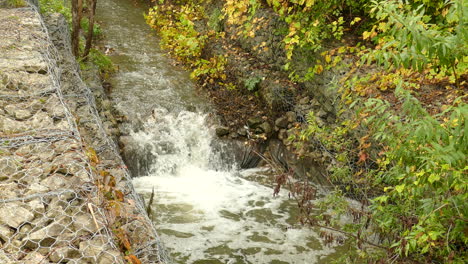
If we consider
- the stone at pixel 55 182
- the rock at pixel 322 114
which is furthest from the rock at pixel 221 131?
the stone at pixel 55 182

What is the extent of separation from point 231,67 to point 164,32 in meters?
2.91

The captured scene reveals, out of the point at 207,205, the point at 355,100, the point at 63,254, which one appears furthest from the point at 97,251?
the point at 207,205

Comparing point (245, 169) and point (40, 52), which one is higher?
point (40, 52)

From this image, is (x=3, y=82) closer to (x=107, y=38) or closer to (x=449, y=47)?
(x=449, y=47)

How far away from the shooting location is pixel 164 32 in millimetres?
11141

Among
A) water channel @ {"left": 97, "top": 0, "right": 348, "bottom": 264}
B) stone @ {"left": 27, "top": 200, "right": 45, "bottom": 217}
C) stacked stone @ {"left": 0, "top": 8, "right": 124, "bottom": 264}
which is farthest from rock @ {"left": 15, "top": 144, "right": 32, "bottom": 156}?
water channel @ {"left": 97, "top": 0, "right": 348, "bottom": 264}

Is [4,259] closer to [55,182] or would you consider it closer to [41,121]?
[55,182]

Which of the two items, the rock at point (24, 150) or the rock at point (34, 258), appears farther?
the rock at point (24, 150)

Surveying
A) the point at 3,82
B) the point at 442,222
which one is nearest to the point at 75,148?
the point at 3,82

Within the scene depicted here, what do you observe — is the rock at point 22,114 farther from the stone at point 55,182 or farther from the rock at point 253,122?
the rock at point 253,122

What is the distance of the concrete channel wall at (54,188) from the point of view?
225cm

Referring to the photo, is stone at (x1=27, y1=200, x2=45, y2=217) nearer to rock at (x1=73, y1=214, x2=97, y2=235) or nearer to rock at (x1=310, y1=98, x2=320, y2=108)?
rock at (x1=73, y1=214, x2=97, y2=235)

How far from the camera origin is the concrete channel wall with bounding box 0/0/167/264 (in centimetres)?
225

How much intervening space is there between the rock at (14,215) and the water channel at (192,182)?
2840 millimetres
